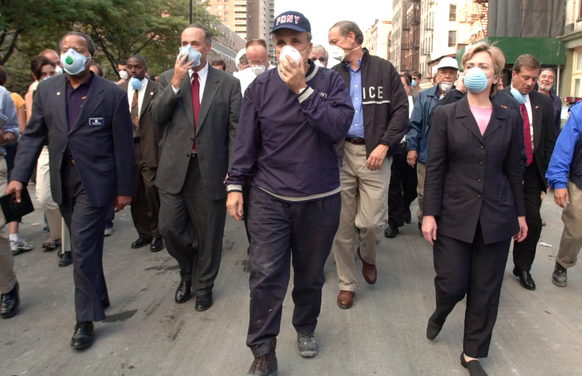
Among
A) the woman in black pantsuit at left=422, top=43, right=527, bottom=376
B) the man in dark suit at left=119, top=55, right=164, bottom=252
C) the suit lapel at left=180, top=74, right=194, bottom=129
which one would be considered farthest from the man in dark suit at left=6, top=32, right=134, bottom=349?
the woman in black pantsuit at left=422, top=43, right=527, bottom=376

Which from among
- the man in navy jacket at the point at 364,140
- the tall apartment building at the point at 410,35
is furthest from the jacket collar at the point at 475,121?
the tall apartment building at the point at 410,35

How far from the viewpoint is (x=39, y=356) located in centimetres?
341

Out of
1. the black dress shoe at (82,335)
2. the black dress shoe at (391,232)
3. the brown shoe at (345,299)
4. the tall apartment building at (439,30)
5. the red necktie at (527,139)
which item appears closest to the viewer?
the black dress shoe at (82,335)

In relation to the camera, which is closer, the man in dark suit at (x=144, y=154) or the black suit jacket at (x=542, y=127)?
the black suit jacket at (x=542, y=127)

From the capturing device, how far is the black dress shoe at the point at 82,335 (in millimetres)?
3492

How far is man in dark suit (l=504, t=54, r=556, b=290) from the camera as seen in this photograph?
478cm

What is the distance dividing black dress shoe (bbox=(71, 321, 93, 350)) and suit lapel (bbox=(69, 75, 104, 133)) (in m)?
1.43

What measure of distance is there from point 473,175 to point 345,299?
5.55 feet

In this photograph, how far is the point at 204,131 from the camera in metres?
4.06

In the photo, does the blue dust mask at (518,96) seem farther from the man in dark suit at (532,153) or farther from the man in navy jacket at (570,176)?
the man in navy jacket at (570,176)

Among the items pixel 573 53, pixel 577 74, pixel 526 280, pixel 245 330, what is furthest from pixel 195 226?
pixel 573 53

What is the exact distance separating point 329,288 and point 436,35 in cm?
5878

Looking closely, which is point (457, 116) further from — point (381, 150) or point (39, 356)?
point (39, 356)

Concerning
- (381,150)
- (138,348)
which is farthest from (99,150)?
(381,150)
